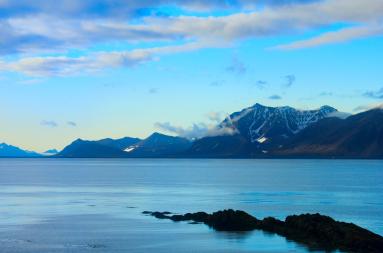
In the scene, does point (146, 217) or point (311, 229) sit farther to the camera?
point (146, 217)

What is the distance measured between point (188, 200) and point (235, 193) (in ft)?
65.5

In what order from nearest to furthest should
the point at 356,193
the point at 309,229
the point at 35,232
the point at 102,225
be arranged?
the point at 309,229
the point at 35,232
the point at 102,225
the point at 356,193

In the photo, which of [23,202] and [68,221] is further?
[23,202]

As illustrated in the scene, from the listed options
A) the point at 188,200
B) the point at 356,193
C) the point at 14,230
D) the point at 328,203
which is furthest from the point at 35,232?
the point at 356,193

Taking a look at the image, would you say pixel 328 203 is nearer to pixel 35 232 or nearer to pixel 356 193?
pixel 356 193

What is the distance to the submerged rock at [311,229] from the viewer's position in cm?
5280

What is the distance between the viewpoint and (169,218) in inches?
2945

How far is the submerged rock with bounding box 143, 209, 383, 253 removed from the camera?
52.8 meters

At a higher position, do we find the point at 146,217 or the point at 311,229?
the point at 311,229

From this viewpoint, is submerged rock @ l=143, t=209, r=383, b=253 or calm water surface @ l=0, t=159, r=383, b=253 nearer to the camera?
submerged rock @ l=143, t=209, r=383, b=253

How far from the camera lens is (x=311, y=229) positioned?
58969 mm

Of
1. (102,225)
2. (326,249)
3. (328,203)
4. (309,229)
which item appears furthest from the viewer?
(328,203)

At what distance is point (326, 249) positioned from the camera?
5259 cm

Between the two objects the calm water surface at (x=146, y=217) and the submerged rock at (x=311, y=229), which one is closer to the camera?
the submerged rock at (x=311, y=229)
